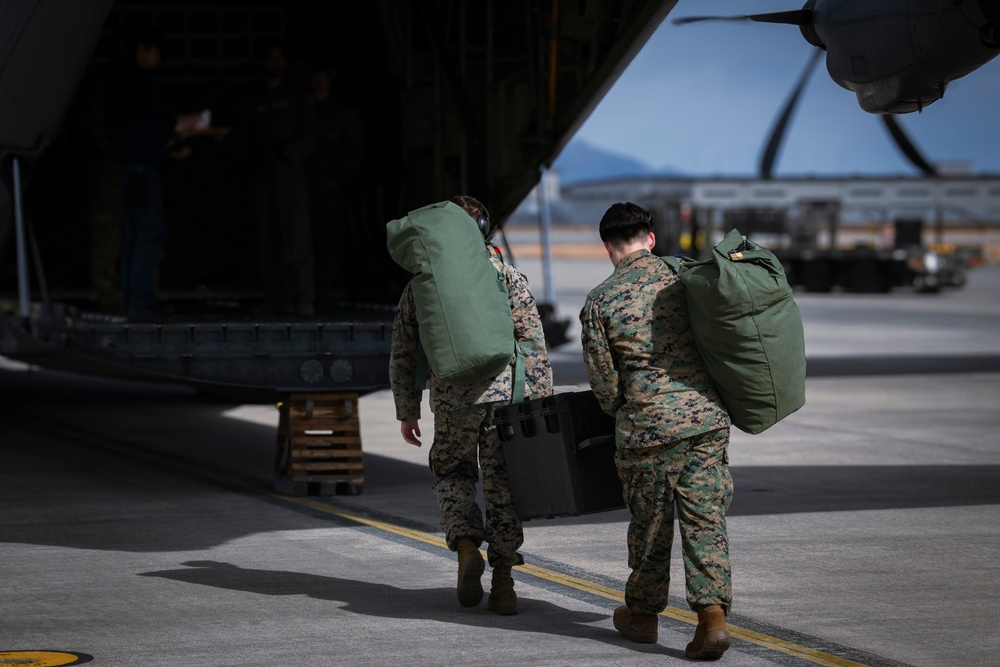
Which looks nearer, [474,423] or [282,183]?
[474,423]

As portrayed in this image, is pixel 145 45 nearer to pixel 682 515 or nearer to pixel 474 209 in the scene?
pixel 474 209

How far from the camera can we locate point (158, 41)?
10742 millimetres

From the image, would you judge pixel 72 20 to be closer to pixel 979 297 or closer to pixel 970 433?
pixel 970 433

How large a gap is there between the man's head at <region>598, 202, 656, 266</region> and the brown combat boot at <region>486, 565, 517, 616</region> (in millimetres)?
1436

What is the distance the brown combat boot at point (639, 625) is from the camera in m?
5.78

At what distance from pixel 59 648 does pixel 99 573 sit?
Result: 1430 mm

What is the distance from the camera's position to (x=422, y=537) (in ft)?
26.6

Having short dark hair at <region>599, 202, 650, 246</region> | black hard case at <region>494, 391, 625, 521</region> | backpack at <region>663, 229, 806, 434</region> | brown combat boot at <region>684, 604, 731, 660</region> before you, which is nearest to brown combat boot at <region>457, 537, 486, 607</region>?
black hard case at <region>494, 391, 625, 521</region>

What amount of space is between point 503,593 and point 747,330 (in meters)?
1.64

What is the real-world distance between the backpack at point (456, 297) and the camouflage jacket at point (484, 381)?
0.44 ft

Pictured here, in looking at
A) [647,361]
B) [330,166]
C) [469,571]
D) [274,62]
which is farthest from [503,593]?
[330,166]

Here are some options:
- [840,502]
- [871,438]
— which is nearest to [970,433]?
[871,438]

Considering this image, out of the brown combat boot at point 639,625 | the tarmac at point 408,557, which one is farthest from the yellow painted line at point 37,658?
the brown combat boot at point 639,625

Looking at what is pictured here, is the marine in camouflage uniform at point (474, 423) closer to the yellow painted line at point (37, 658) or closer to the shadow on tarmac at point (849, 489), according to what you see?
the yellow painted line at point (37, 658)
